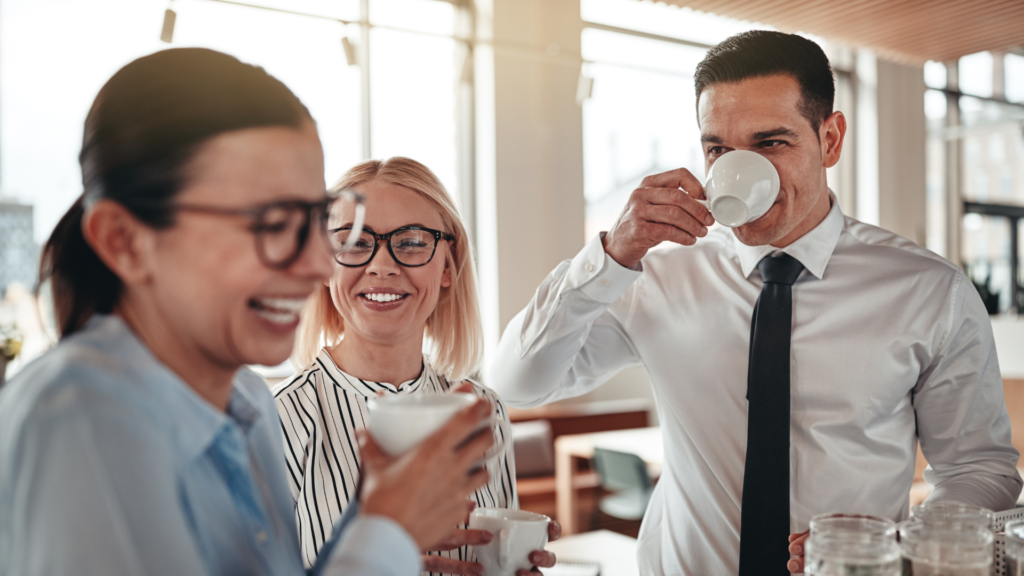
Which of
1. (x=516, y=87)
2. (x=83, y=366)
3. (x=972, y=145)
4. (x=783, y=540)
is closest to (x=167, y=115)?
(x=83, y=366)

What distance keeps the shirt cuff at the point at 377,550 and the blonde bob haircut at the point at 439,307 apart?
0.96m

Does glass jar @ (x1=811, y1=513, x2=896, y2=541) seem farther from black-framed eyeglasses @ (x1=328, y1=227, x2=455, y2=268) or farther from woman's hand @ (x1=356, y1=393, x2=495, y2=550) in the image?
black-framed eyeglasses @ (x1=328, y1=227, x2=455, y2=268)

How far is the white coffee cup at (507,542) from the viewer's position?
1.13 metres

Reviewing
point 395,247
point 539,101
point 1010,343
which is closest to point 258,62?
point 539,101

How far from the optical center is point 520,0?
5723 millimetres

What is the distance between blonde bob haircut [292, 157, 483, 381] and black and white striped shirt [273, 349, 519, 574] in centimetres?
17

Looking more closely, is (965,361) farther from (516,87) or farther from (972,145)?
(972,145)

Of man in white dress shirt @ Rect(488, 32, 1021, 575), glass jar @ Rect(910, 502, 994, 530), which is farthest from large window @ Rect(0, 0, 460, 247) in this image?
glass jar @ Rect(910, 502, 994, 530)

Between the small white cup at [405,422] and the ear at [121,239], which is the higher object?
the ear at [121,239]

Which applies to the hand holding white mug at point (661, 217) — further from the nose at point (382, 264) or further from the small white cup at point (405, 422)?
the small white cup at point (405, 422)

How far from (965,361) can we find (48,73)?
16.1 feet

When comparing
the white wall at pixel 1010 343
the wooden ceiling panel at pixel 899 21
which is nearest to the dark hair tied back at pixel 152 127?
the wooden ceiling panel at pixel 899 21

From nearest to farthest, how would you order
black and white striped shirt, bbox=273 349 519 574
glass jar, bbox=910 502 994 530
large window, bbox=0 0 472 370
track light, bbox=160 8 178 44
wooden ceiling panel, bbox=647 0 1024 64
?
glass jar, bbox=910 502 994 530 → black and white striped shirt, bbox=273 349 519 574 → track light, bbox=160 8 178 44 → large window, bbox=0 0 472 370 → wooden ceiling panel, bbox=647 0 1024 64

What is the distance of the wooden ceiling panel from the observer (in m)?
4.97
